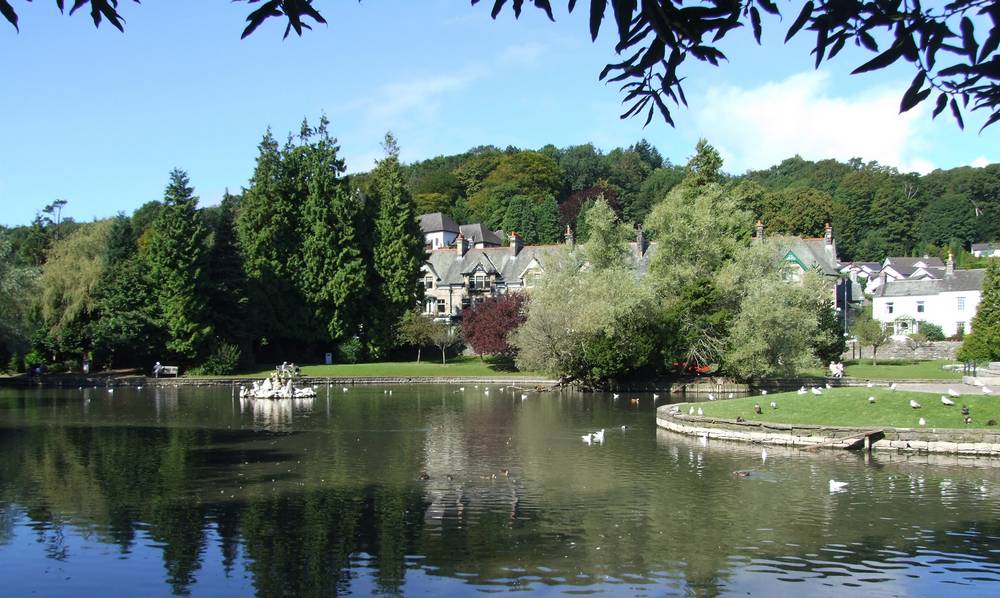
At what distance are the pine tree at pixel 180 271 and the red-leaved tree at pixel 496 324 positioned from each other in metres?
19.9

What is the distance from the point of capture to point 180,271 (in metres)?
62.6

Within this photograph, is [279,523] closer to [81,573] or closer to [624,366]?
[81,573]

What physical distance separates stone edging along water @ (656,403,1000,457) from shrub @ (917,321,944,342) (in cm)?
5153

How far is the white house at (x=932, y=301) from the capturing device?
3073 inches

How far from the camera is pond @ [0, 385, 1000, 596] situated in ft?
51.6

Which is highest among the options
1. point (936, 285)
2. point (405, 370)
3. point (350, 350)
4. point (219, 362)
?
point (936, 285)

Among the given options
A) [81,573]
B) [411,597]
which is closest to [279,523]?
[81,573]

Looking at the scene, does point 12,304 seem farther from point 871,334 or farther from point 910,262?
point 910,262

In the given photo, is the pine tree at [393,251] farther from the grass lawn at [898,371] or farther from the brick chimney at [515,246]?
the grass lawn at [898,371]

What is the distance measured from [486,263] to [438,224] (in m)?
43.5

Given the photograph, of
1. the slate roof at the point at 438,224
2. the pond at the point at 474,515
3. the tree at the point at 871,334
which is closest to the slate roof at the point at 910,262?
the tree at the point at 871,334

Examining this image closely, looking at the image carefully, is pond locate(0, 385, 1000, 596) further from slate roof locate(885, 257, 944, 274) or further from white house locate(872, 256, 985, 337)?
slate roof locate(885, 257, 944, 274)

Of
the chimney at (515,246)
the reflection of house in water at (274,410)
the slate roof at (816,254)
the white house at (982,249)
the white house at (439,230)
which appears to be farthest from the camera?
the white house at (439,230)

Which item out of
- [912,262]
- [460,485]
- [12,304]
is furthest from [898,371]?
[912,262]
